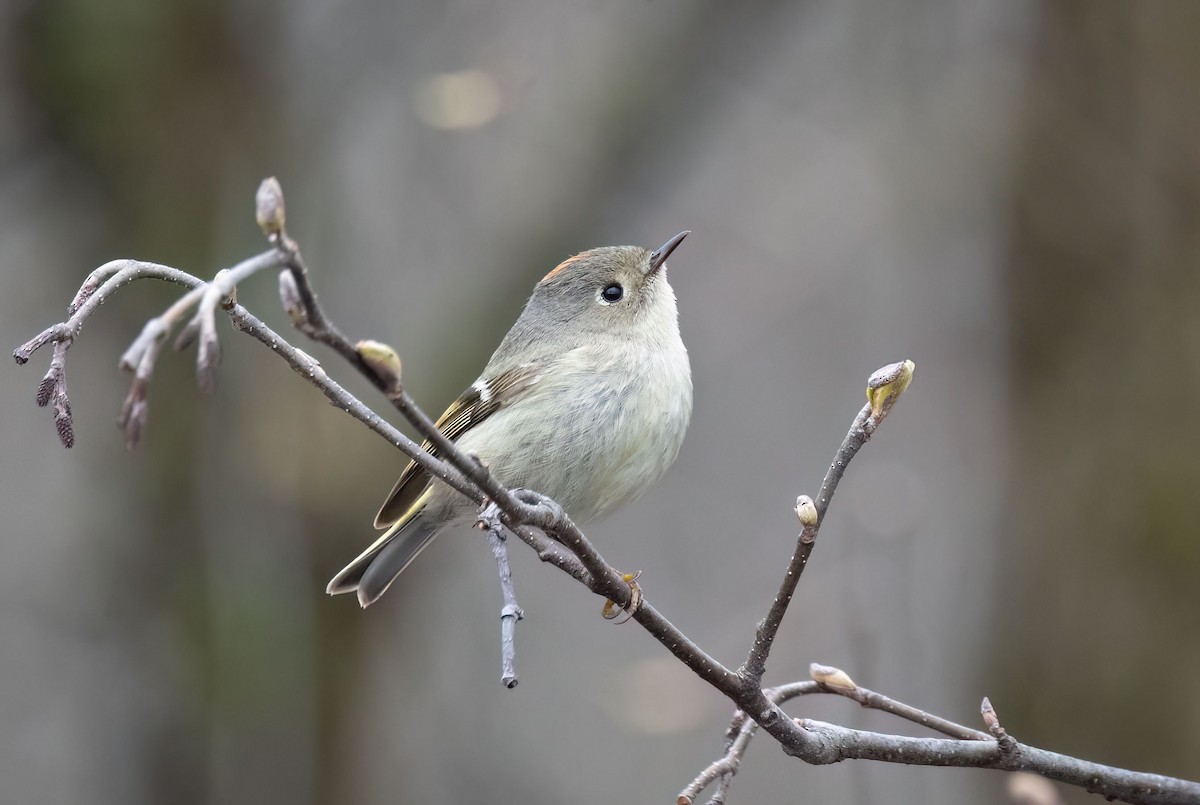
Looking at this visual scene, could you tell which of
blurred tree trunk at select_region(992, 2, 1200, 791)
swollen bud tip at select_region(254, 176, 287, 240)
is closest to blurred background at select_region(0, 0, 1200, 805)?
blurred tree trunk at select_region(992, 2, 1200, 791)

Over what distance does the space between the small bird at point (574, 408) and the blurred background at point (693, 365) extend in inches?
26.1

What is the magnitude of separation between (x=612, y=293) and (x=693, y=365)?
Answer: 7.47 ft

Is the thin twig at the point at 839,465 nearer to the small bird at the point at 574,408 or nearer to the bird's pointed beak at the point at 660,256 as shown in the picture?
the small bird at the point at 574,408

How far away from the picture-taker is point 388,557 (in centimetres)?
267

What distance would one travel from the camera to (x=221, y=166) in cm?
380

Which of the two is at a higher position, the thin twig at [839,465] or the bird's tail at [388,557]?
the bird's tail at [388,557]

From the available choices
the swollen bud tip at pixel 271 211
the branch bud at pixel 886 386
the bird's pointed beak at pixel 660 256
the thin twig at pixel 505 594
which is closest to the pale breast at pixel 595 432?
the bird's pointed beak at pixel 660 256

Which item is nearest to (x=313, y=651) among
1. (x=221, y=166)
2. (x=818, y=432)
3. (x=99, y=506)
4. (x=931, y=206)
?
(x=99, y=506)

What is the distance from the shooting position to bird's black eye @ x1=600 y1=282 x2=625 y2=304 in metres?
2.71

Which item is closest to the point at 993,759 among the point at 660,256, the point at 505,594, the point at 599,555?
the point at 599,555

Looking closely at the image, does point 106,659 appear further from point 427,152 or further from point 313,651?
point 427,152

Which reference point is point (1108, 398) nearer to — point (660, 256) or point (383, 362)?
point (660, 256)

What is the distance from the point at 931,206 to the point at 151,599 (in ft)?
9.82

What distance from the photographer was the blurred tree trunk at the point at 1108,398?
2.92 m
